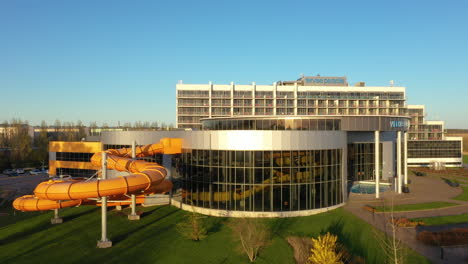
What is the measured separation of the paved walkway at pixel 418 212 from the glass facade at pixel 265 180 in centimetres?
485

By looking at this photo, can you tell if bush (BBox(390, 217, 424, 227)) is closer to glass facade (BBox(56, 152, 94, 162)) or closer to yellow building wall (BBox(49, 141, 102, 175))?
yellow building wall (BBox(49, 141, 102, 175))

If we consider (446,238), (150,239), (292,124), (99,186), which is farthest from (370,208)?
(99,186)

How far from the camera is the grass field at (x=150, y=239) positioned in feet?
72.0

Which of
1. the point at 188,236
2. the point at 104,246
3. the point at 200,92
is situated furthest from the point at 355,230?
the point at 200,92

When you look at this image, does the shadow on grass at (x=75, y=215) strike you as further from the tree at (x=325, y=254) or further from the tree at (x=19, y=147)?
the tree at (x=19, y=147)

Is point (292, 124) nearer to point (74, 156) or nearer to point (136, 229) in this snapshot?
point (136, 229)

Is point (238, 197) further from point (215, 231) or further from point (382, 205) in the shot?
point (382, 205)

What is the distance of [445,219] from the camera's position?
3014 cm

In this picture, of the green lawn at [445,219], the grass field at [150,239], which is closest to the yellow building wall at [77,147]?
the grass field at [150,239]

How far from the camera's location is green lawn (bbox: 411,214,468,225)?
29109mm

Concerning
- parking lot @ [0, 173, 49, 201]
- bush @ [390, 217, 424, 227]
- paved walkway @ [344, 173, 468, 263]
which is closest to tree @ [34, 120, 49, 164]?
parking lot @ [0, 173, 49, 201]

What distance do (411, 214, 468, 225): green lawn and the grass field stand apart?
21.2 feet

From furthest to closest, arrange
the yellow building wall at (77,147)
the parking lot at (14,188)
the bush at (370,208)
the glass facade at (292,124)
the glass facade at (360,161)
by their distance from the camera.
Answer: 1. the yellow building wall at (77,147)
2. the parking lot at (14,188)
3. the glass facade at (360,161)
4. the glass facade at (292,124)
5. the bush at (370,208)

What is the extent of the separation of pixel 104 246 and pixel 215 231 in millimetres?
9147
